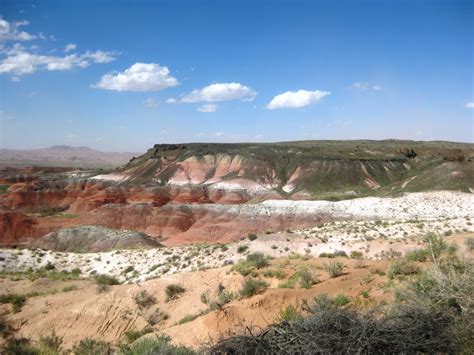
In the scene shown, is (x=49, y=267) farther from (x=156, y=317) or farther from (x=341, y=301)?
(x=341, y=301)

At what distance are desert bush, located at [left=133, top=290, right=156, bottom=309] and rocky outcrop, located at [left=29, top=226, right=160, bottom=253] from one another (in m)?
22.4

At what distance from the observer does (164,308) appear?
542 inches

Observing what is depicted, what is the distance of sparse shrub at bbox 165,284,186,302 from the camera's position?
562 inches

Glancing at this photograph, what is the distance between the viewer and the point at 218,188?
75562 mm

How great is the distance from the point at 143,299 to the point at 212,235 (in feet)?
117

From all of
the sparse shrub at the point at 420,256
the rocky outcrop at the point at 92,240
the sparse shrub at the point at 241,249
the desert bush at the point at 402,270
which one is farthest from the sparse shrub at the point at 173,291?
the rocky outcrop at the point at 92,240

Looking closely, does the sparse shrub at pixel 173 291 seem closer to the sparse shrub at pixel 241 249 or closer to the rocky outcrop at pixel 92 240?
the sparse shrub at pixel 241 249

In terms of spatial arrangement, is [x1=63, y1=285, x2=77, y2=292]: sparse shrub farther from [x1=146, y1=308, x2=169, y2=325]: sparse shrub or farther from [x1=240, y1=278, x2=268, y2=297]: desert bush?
[x1=240, y1=278, x2=268, y2=297]: desert bush

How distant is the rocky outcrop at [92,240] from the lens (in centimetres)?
3703

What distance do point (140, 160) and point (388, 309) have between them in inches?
3725

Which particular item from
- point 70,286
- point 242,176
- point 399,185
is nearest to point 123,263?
point 70,286

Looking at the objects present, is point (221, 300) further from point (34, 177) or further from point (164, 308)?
point (34, 177)

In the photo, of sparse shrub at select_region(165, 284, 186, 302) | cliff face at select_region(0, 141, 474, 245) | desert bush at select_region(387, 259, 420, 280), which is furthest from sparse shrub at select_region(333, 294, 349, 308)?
cliff face at select_region(0, 141, 474, 245)

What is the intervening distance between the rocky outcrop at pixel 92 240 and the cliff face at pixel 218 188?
1117cm
